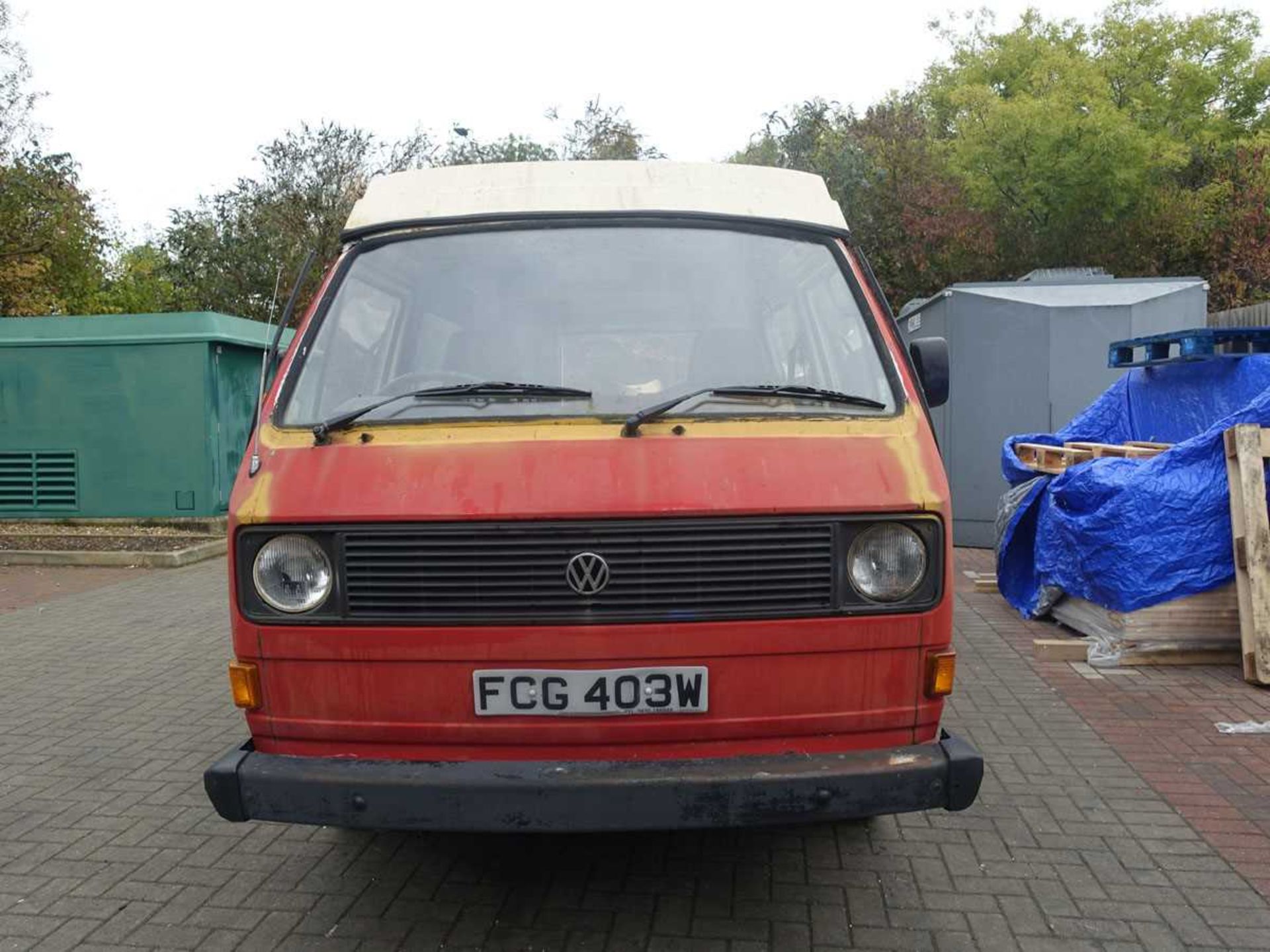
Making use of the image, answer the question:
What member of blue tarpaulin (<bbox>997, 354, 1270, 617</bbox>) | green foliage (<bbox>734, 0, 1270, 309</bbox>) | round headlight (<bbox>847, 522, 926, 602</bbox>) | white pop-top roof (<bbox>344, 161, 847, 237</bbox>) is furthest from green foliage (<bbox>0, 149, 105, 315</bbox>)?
green foliage (<bbox>734, 0, 1270, 309</bbox>)

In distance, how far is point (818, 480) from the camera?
290 centimetres

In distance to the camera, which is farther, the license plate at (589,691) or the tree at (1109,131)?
the tree at (1109,131)

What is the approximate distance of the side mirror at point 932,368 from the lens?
3.64m

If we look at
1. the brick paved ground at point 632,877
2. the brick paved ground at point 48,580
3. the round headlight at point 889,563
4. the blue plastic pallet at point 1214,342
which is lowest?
the brick paved ground at point 632,877

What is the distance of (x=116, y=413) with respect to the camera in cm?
1192

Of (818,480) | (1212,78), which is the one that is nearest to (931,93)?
(1212,78)

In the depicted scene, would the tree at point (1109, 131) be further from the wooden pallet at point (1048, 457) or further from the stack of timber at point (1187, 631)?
the stack of timber at point (1187, 631)

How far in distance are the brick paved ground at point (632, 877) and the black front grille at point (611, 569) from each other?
1067 mm

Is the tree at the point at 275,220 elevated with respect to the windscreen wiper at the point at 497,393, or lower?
elevated

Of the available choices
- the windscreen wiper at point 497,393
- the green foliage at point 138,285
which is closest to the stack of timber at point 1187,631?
the windscreen wiper at point 497,393

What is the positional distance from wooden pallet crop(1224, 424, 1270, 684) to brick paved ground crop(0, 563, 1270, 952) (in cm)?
135

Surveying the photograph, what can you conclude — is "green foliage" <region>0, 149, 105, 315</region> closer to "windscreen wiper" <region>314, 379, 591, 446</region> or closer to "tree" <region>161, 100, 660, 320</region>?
"tree" <region>161, 100, 660, 320</region>

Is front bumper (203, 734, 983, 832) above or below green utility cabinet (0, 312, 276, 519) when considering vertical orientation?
below

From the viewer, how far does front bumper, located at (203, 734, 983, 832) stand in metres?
2.72
